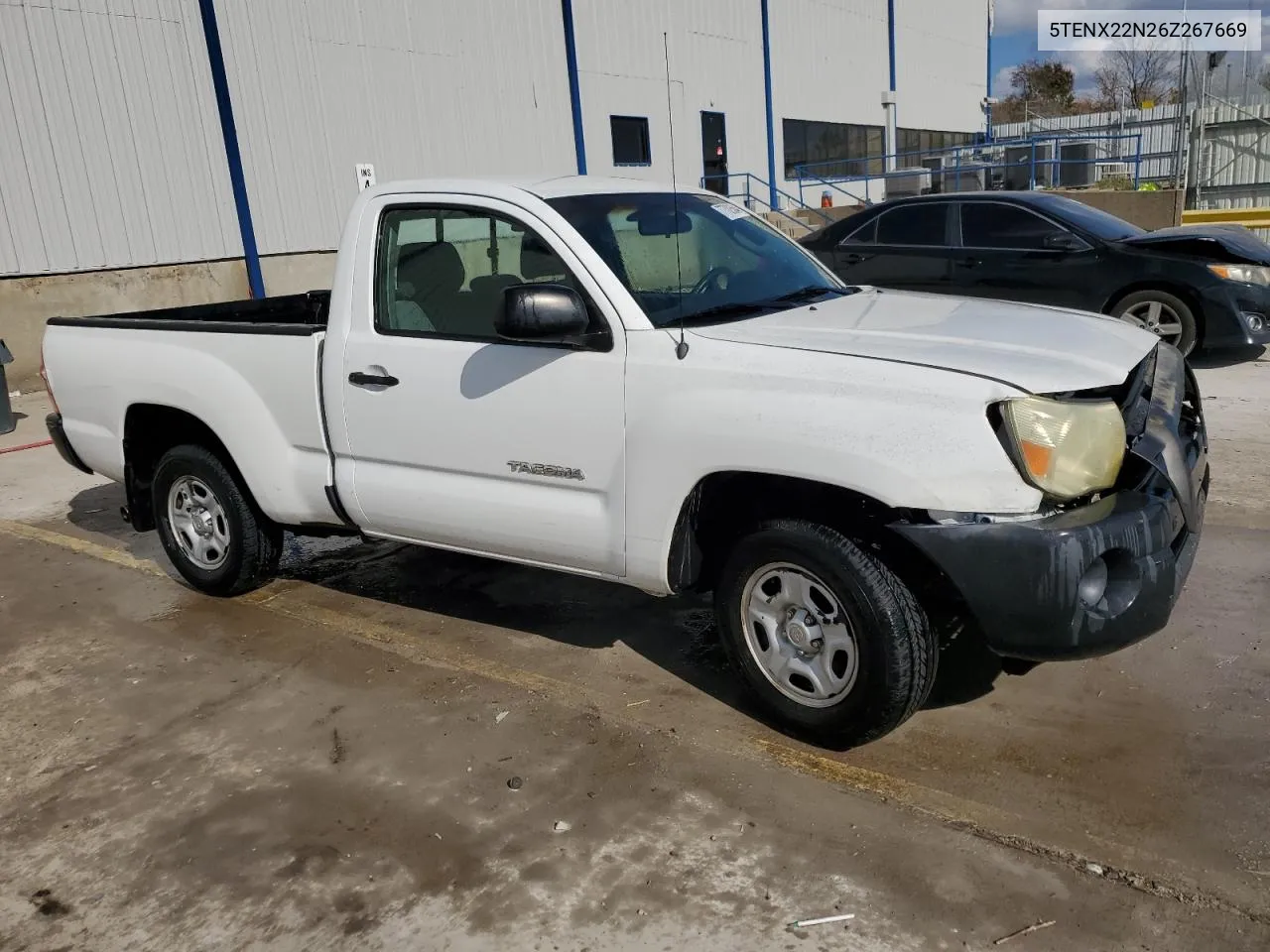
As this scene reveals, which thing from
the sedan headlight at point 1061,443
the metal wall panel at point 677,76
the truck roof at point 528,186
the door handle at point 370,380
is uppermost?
the metal wall panel at point 677,76

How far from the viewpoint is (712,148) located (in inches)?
869

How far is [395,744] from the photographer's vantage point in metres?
3.68

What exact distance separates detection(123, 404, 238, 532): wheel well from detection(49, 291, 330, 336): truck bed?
426mm

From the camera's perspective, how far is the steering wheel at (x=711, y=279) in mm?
3910

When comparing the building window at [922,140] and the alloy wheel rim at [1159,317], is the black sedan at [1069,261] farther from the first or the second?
the building window at [922,140]

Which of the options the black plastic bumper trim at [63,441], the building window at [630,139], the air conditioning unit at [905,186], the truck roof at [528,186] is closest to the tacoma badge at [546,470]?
the truck roof at [528,186]

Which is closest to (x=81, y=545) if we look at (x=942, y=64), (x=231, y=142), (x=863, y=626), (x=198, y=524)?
(x=198, y=524)

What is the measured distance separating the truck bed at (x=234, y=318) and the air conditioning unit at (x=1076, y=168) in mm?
22301

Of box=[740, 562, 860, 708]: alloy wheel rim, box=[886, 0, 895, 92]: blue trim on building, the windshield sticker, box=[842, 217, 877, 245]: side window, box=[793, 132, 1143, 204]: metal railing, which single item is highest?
box=[886, 0, 895, 92]: blue trim on building

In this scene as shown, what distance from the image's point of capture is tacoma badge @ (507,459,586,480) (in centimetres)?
370

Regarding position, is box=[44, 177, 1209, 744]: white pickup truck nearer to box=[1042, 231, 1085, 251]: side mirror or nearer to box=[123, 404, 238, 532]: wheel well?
box=[123, 404, 238, 532]: wheel well

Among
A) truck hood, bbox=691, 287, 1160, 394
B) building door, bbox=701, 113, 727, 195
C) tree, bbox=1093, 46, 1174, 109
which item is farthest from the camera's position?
tree, bbox=1093, 46, 1174, 109

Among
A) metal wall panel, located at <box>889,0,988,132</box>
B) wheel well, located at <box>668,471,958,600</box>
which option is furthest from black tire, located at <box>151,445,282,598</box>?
metal wall panel, located at <box>889,0,988,132</box>

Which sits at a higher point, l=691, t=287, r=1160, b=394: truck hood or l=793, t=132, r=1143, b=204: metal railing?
l=793, t=132, r=1143, b=204: metal railing
